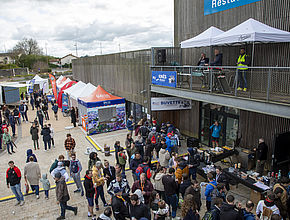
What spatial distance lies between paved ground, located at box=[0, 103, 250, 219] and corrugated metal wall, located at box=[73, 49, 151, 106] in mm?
3199

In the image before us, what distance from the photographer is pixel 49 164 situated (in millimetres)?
10984

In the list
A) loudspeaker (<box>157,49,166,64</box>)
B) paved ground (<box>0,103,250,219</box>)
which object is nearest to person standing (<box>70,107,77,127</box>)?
paved ground (<box>0,103,250,219</box>)

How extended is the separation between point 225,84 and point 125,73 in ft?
34.5

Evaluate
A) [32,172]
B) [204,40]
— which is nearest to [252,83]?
[204,40]

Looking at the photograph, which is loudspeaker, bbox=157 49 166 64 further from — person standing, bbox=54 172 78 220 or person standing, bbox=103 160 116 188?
person standing, bbox=54 172 78 220

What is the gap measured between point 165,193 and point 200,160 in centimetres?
293

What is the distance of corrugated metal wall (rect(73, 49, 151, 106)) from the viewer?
48.6 feet

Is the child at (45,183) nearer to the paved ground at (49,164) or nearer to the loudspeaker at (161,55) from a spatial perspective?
the paved ground at (49,164)

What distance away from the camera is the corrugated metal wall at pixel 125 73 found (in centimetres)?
1480

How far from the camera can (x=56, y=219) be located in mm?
6844

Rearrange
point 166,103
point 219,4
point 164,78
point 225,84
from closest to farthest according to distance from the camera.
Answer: point 225,84
point 219,4
point 164,78
point 166,103

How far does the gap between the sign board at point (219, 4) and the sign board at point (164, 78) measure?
413 centimetres

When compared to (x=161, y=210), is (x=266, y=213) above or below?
below

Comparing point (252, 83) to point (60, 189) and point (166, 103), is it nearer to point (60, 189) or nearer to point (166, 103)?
point (166, 103)
